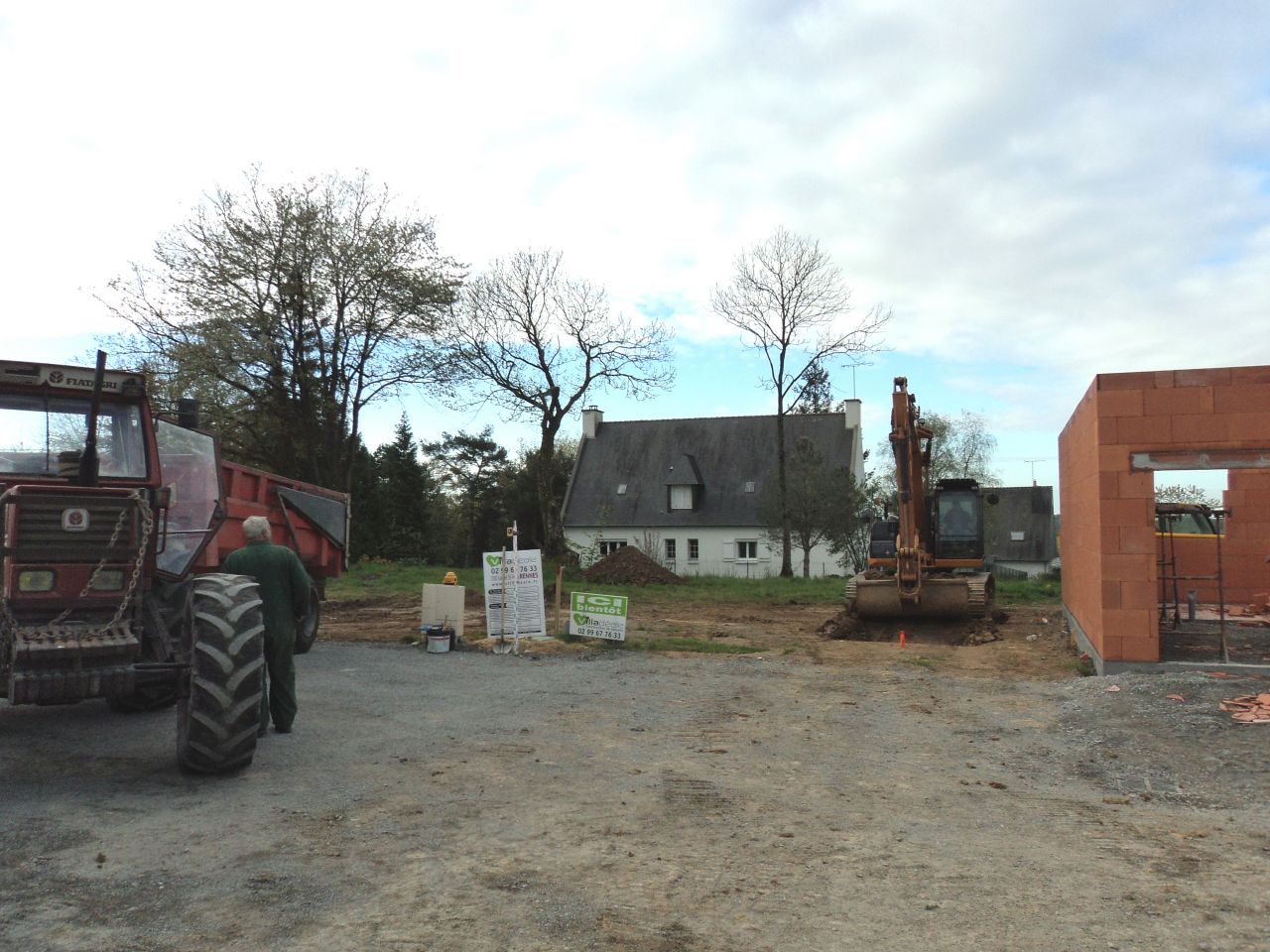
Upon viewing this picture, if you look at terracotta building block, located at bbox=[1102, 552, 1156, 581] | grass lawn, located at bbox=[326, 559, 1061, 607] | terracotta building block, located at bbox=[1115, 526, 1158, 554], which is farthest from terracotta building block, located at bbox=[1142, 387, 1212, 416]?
grass lawn, located at bbox=[326, 559, 1061, 607]

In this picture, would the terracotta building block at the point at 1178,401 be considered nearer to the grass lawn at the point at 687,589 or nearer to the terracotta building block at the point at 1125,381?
the terracotta building block at the point at 1125,381

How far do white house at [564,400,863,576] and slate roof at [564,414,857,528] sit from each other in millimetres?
51

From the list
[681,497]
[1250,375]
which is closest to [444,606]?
[1250,375]

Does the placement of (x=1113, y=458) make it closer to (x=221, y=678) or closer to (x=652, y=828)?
(x=652, y=828)

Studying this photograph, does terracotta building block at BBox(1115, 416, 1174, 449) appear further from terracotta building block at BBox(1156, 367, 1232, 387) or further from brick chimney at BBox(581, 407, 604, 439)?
brick chimney at BBox(581, 407, 604, 439)

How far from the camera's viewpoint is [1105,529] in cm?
1160

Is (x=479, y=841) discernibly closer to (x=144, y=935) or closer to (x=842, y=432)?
(x=144, y=935)

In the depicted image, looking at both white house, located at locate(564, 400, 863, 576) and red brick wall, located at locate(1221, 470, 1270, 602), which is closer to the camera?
red brick wall, located at locate(1221, 470, 1270, 602)

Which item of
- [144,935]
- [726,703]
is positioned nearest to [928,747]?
[726,703]

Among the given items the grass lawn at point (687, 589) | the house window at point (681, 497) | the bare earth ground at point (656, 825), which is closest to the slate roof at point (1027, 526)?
the house window at point (681, 497)

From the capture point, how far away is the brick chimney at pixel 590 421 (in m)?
53.1

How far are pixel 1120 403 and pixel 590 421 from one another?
140 ft

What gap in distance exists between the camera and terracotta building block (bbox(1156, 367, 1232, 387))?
1123 cm

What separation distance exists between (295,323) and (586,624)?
17.1 meters
